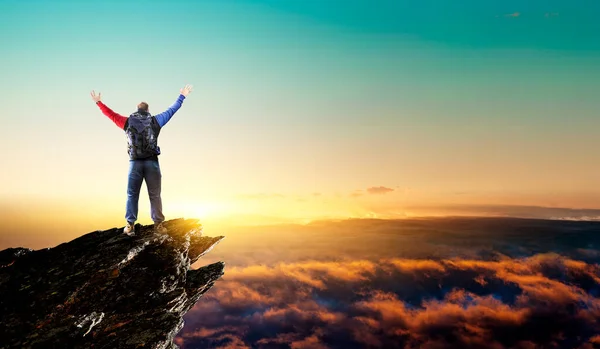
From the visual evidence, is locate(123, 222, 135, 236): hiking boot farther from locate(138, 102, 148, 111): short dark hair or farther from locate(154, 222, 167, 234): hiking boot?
locate(138, 102, 148, 111): short dark hair

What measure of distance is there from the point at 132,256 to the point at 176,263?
1953mm

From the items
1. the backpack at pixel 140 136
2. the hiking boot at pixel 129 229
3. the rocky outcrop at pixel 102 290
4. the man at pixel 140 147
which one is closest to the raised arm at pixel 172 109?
the man at pixel 140 147

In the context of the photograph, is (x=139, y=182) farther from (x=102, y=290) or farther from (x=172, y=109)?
(x=102, y=290)

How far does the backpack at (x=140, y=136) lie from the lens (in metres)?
16.3

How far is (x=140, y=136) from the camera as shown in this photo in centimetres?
1628

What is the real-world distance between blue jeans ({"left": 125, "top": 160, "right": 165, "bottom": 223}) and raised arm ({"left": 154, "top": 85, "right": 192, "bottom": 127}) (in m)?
1.83

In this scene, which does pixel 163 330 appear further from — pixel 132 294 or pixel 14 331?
pixel 14 331

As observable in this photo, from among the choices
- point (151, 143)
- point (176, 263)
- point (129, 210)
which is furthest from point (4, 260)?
point (151, 143)

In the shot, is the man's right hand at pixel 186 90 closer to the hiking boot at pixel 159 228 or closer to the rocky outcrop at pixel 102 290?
the hiking boot at pixel 159 228

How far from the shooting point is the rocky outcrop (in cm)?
1408

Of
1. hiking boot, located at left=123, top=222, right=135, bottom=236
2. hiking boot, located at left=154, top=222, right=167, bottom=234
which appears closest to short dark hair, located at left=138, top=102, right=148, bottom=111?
hiking boot, located at left=123, top=222, right=135, bottom=236

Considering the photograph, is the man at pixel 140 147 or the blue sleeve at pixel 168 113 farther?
the blue sleeve at pixel 168 113

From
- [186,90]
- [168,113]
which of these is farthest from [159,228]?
[186,90]

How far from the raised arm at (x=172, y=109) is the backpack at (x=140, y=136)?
40 centimetres
